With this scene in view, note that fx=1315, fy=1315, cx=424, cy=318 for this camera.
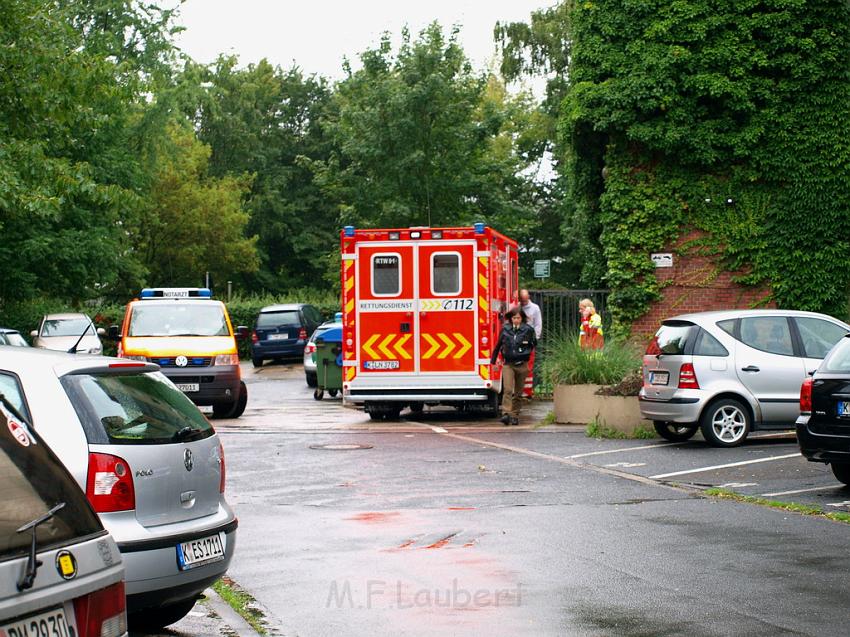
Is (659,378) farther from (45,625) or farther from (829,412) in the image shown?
(45,625)

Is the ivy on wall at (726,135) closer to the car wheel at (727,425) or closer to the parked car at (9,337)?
the car wheel at (727,425)

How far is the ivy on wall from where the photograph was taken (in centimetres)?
2609

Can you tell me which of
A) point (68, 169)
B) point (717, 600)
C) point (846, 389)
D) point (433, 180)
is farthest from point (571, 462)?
point (433, 180)

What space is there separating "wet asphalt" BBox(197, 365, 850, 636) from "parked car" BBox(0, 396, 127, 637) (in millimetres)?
3138

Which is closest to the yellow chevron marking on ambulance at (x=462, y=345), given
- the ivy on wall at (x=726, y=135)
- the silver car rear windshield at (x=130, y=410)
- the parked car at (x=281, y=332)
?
the ivy on wall at (x=726, y=135)

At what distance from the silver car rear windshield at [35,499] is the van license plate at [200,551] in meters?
2.69

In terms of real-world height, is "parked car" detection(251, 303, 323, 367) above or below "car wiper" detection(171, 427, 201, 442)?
above

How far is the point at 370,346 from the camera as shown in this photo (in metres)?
21.6

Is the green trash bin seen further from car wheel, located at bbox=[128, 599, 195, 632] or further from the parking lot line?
car wheel, located at bbox=[128, 599, 195, 632]

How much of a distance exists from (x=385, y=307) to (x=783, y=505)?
35.1ft

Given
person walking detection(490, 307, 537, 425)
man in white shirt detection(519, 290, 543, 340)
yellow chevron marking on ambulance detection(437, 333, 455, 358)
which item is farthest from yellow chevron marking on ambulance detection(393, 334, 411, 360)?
man in white shirt detection(519, 290, 543, 340)

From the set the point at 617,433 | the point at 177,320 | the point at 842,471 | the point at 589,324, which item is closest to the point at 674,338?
the point at 617,433

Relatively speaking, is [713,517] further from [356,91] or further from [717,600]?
[356,91]

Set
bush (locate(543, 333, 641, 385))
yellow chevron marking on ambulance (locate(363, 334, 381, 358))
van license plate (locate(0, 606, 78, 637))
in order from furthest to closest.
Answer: yellow chevron marking on ambulance (locate(363, 334, 381, 358)) < bush (locate(543, 333, 641, 385)) < van license plate (locate(0, 606, 78, 637))
